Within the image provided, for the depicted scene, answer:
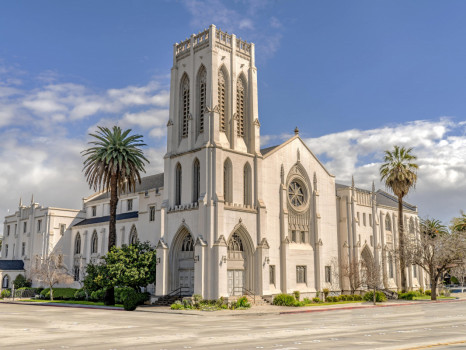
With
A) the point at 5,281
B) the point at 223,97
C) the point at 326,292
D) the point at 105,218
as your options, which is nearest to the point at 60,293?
the point at 105,218

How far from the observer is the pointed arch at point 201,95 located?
44.7 meters

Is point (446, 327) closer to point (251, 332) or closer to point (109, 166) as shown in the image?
point (251, 332)

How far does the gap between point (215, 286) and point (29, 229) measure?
43981mm

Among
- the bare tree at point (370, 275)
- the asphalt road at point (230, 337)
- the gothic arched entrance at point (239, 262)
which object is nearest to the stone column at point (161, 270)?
the gothic arched entrance at point (239, 262)

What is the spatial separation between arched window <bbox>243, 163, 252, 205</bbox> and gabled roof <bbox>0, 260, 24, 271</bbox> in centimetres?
4188

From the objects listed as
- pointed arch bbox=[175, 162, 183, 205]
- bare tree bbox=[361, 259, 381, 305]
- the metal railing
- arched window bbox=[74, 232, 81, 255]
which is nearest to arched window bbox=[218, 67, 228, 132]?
pointed arch bbox=[175, 162, 183, 205]

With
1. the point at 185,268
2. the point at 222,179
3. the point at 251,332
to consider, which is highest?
the point at 222,179

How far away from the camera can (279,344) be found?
53.8 feet

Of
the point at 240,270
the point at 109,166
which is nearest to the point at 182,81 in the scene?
the point at 109,166

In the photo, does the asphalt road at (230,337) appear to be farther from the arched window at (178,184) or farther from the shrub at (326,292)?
the shrub at (326,292)

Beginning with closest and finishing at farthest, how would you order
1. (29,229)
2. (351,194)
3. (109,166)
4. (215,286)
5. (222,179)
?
1. (215,286)
2. (222,179)
3. (109,166)
4. (351,194)
5. (29,229)

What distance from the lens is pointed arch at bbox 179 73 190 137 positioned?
152 feet

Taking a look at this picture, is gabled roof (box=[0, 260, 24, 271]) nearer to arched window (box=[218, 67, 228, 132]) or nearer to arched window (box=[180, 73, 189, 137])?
arched window (box=[180, 73, 189, 137])

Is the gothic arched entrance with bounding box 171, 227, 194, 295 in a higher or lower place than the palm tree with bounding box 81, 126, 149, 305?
lower
